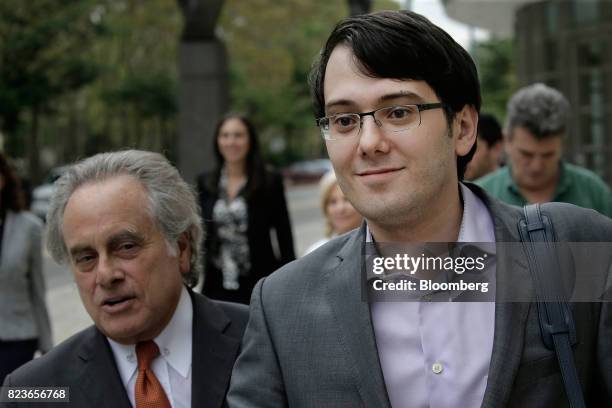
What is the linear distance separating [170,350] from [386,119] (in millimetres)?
1164

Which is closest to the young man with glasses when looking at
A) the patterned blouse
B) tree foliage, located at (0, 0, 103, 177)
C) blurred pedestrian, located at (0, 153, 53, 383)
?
blurred pedestrian, located at (0, 153, 53, 383)

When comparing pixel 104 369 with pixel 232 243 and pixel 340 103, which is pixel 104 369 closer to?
pixel 340 103

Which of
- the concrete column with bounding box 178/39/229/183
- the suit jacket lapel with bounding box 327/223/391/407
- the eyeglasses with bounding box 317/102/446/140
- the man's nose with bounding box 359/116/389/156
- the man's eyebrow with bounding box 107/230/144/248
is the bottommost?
the suit jacket lapel with bounding box 327/223/391/407

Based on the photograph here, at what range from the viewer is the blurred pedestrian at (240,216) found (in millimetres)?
5398

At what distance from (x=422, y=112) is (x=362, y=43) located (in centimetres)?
18

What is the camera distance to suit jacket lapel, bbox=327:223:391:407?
69.0 inches

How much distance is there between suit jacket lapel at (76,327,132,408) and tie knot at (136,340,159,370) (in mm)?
71

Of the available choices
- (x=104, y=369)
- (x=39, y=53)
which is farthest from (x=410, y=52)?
(x=39, y=53)

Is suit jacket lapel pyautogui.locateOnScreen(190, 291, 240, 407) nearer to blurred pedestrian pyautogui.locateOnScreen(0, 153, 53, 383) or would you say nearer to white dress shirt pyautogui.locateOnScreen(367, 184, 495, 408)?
white dress shirt pyautogui.locateOnScreen(367, 184, 495, 408)

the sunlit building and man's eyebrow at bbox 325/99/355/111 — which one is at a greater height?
the sunlit building

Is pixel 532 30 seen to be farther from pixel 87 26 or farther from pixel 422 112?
pixel 87 26

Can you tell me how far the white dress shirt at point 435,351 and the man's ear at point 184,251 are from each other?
1044mm

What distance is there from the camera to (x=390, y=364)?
181 centimetres

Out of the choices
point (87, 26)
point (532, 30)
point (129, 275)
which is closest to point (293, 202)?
point (87, 26)
